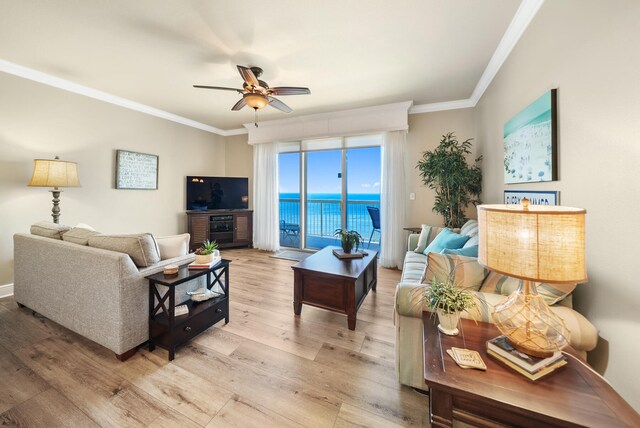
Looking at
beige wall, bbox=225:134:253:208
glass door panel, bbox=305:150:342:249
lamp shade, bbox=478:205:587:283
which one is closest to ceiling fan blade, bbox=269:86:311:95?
glass door panel, bbox=305:150:342:249

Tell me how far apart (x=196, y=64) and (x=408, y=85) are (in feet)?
8.60

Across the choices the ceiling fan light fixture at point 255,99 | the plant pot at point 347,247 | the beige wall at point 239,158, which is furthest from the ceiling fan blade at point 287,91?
the beige wall at point 239,158

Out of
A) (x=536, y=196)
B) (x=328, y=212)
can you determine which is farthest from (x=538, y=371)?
(x=328, y=212)

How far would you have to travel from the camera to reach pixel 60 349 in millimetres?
1872

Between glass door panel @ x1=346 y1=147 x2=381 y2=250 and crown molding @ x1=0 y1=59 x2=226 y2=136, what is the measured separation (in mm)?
3335

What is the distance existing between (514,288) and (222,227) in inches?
192

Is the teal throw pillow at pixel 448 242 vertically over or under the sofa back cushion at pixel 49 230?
under

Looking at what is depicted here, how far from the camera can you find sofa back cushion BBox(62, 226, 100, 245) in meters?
1.99

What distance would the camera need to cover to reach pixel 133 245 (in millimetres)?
1828

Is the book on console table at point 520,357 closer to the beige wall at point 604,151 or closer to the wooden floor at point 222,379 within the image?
the beige wall at point 604,151

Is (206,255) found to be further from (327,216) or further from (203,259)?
(327,216)

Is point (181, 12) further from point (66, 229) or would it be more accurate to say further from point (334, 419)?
point (334, 419)

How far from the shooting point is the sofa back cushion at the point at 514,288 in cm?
124

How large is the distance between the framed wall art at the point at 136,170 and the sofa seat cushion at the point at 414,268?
437 cm
